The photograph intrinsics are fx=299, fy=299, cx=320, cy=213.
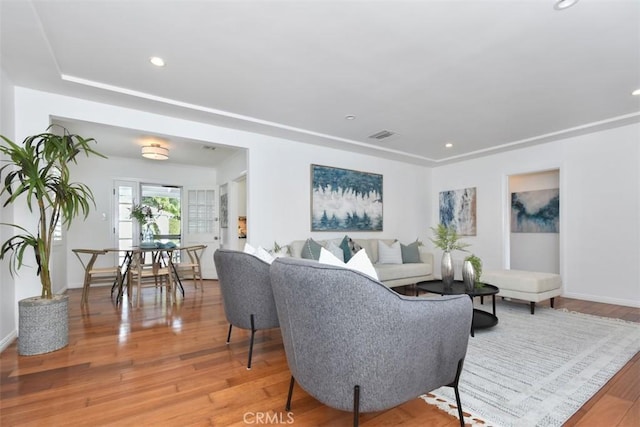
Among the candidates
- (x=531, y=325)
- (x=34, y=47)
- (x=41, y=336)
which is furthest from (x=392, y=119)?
(x=41, y=336)

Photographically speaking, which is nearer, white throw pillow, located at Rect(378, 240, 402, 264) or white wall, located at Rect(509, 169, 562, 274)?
white throw pillow, located at Rect(378, 240, 402, 264)

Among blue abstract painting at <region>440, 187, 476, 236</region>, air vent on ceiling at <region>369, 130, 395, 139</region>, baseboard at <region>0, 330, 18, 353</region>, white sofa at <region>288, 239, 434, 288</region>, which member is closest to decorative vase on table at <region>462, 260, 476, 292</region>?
white sofa at <region>288, 239, 434, 288</region>

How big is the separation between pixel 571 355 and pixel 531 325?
2.57 ft

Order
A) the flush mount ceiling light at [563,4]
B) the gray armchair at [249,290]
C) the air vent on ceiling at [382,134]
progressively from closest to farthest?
the flush mount ceiling light at [563,4]
the gray armchair at [249,290]
the air vent on ceiling at [382,134]

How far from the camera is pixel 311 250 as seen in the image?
4.40 metres

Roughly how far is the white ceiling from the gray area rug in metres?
2.54

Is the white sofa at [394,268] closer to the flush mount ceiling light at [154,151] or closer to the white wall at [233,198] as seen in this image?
the white wall at [233,198]

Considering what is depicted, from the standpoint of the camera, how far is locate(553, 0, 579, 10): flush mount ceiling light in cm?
194

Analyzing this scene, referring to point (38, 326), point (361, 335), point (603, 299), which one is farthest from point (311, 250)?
point (603, 299)

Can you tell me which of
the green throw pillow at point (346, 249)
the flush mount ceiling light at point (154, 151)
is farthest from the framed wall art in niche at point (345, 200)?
the flush mount ceiling light at point (154, 151)

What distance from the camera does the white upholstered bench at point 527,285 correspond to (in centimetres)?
366

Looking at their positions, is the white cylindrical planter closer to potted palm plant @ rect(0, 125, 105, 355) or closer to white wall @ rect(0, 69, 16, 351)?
potted palm plant @ rect(0, 125, 105, 355)

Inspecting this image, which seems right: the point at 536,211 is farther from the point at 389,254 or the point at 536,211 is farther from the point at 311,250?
the point at 311,250

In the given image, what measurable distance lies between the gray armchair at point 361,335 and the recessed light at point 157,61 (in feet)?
7.48
